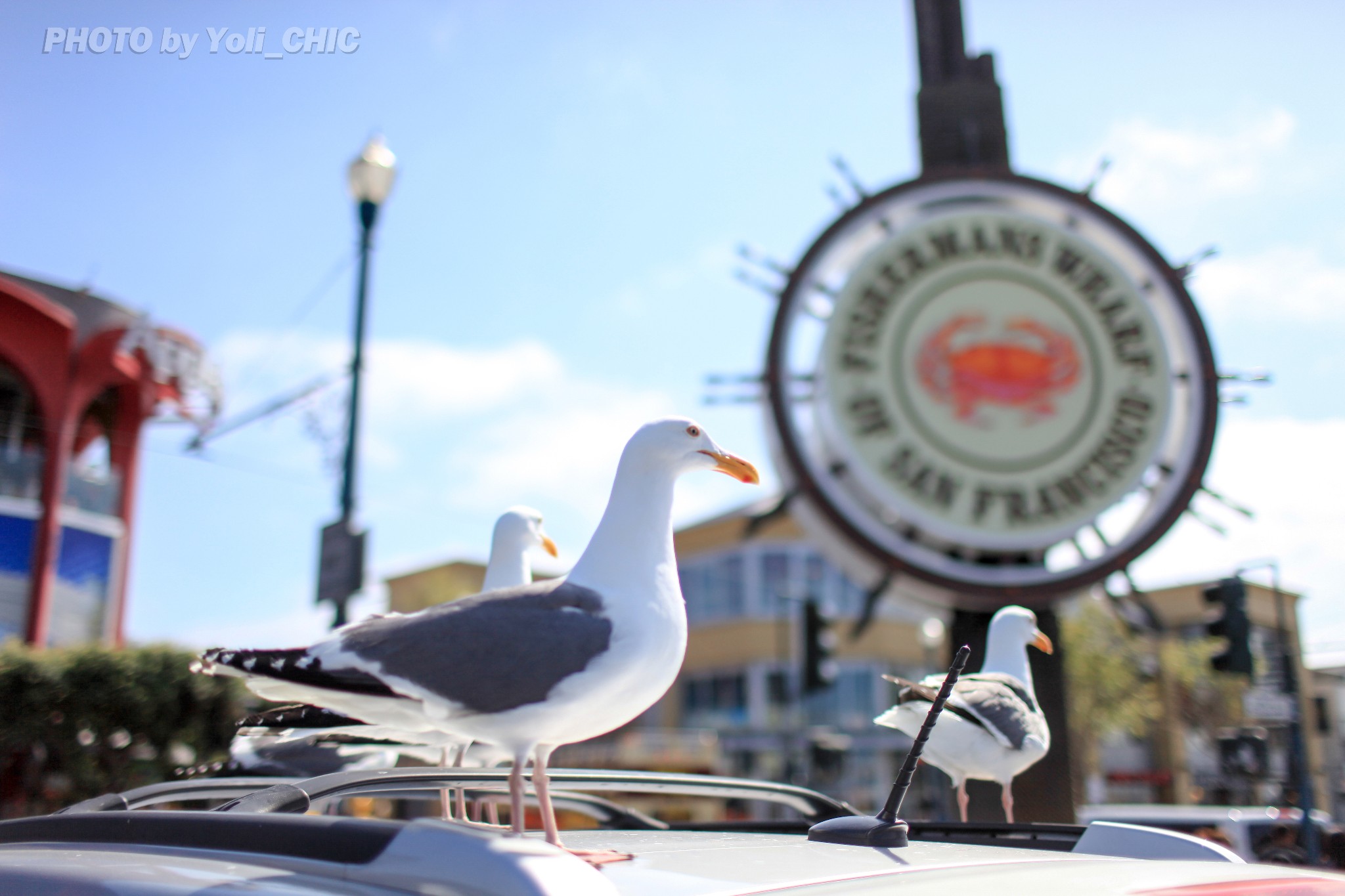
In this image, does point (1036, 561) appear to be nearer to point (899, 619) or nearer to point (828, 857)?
point (828, 857)

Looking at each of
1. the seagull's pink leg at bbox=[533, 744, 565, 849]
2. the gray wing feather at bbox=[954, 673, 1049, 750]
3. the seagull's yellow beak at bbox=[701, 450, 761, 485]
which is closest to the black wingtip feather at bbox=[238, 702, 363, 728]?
the seagull's pink leg at bbox=[533, 744, 565, 849]

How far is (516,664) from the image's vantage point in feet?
5.80

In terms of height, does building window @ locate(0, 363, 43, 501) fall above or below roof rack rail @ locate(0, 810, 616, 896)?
above

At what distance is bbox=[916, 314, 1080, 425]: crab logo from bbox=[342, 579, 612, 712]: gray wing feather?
568 cm

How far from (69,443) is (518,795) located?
21.6m

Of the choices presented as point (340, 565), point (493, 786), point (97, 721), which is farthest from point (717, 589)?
point (493, 786)

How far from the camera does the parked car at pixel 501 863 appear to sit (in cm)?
129

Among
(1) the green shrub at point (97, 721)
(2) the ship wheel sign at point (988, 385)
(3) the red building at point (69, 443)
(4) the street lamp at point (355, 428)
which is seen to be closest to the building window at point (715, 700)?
(3) the red building at point (69, 443)

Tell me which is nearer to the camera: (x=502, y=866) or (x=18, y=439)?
(x=502, y=866)

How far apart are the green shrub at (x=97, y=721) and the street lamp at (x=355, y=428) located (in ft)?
20.5

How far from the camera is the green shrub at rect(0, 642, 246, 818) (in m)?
14.1

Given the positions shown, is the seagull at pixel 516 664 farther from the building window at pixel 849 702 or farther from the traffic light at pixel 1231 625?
the building window at pixel 849 702

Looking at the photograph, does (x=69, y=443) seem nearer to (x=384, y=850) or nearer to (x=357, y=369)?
(x=357, y=369)

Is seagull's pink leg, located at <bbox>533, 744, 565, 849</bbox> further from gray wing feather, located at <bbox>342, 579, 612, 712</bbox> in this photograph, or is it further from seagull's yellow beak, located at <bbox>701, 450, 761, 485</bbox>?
seagull's yellow beak, located at <bbox>701, 450, 761, 485</bbox>
